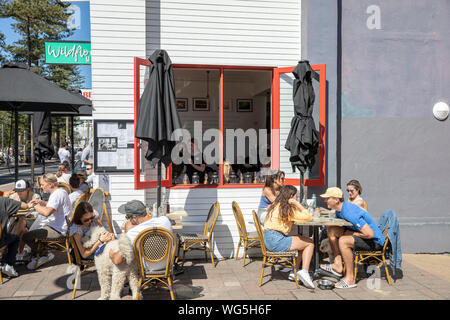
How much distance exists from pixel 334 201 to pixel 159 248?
2.34m

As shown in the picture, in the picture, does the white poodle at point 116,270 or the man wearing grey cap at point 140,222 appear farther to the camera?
the man wearing grey cap at point 140,222

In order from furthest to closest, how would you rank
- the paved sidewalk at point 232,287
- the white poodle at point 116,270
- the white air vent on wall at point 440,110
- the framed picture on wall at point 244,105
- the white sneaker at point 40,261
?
the framed picture on wall at point 244,105 < the white air vent on wall at point 440,110 < the white sneaker at point 40,261 < the paved sidewalk at point 232,287 < the white poodle at point 116,270

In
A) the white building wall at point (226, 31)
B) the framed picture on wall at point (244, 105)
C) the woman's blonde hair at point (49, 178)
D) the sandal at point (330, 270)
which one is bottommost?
the sandal at point (330, 270)

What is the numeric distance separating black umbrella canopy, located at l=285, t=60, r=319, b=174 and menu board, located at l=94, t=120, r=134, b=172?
244 centimetres

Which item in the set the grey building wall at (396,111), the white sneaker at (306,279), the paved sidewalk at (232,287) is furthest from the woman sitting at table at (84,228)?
the grey building wall at (396,111)

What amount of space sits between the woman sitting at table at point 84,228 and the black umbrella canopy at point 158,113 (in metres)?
1.09

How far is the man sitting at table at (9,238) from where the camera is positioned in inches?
197

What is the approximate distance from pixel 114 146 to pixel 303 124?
2832 mm

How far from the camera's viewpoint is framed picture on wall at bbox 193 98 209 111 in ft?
38.7

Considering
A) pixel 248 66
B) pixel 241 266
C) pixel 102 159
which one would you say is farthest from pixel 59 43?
pixel 241 266

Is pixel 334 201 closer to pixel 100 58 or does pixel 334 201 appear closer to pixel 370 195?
pixel 370 195

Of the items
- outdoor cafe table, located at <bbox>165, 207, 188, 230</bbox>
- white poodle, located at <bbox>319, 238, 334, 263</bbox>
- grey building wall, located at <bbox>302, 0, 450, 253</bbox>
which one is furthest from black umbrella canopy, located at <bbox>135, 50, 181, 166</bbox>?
grey building wall, located at <bbox>302, 0, 450, 253</bbox>

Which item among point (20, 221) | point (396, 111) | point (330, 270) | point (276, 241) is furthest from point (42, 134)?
point (396, 111)

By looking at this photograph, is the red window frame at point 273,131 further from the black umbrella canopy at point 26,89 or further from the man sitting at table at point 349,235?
the man sitting at table at point 349,235
